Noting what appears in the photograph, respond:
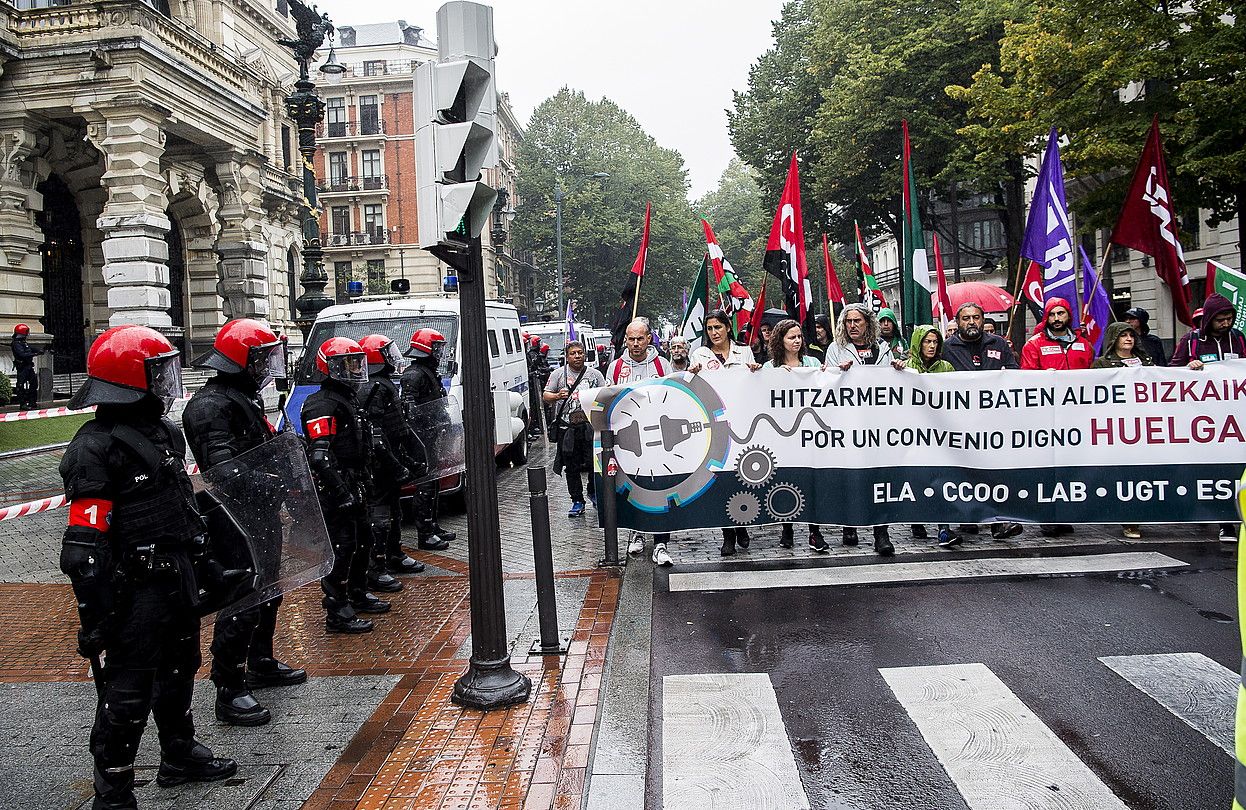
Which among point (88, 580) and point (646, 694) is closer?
point (88, 580)

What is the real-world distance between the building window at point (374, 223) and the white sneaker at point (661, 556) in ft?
189

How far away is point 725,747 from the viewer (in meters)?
4.36

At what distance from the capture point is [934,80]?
2862 cm

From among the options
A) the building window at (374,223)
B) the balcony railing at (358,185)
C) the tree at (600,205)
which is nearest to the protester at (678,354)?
the tree at (600,205)

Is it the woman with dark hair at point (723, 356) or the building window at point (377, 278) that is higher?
the building window at point (377, 278)

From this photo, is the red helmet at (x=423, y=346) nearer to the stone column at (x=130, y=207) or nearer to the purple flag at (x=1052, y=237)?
the purple flag at (x=1052, y=237)

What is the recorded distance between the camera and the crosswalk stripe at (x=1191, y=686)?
14.3 feet

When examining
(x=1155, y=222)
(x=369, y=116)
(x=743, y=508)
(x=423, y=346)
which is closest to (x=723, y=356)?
(x=743, y=508)

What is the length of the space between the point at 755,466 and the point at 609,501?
4.10 feet

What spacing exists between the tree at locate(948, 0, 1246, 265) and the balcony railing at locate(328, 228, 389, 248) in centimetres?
4745

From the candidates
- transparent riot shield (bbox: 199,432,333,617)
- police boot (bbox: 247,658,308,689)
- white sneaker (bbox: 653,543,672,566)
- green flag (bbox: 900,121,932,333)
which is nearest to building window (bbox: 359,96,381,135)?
green flag (bbox: 900,121,932,333)

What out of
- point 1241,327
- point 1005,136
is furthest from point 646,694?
point 1005,136

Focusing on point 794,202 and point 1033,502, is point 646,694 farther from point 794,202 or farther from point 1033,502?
point 794,202

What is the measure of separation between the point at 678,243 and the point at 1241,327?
2223 inches
